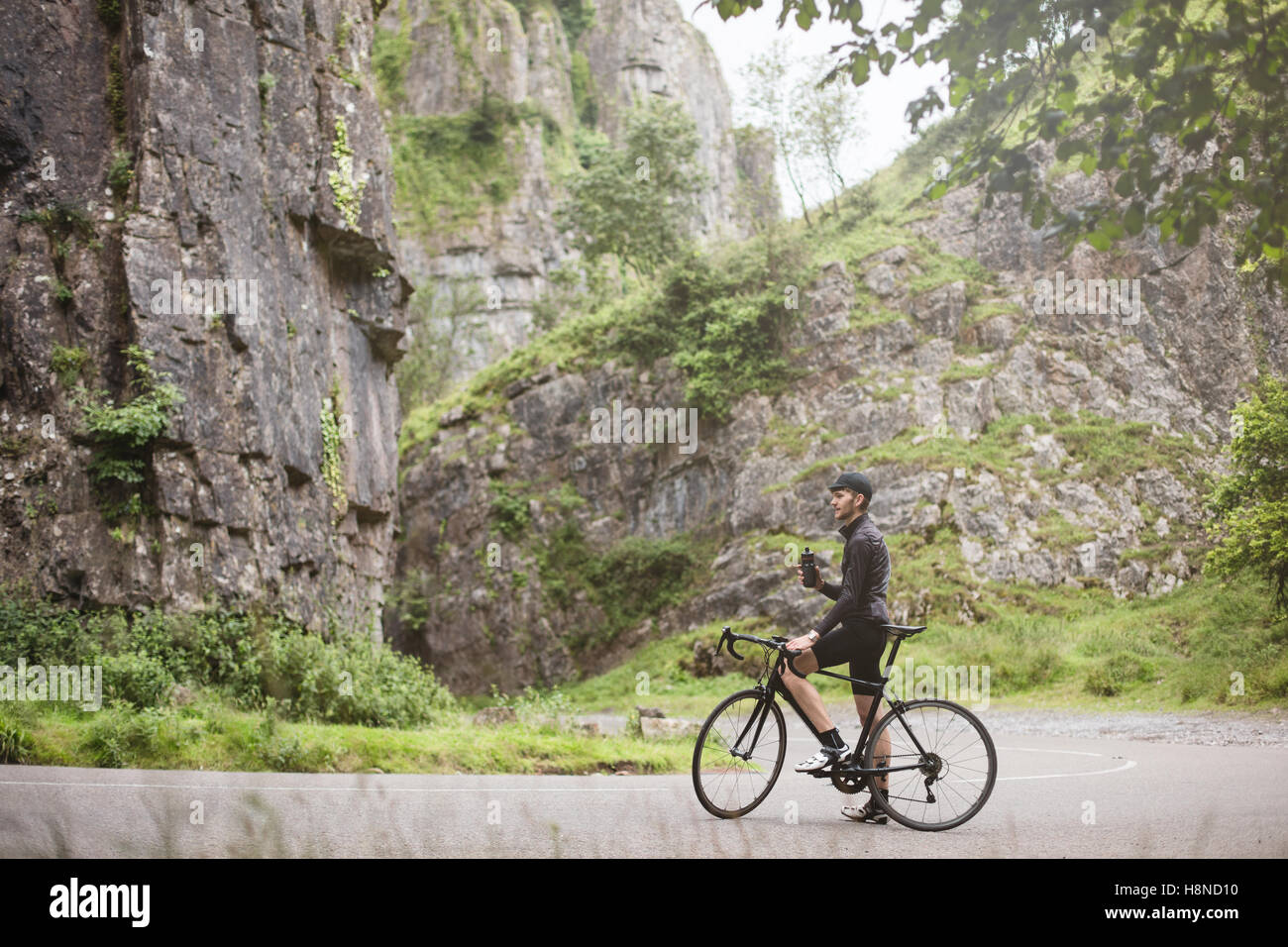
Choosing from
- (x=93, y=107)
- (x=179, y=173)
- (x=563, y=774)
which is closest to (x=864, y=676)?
(x=563, y=774)

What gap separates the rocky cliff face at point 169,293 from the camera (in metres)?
14.9

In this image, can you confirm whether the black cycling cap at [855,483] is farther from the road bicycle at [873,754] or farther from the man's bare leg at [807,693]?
the man's bare leg at [807,693]

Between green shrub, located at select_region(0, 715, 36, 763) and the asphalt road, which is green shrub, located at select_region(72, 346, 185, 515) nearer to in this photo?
green shrub, located at select_region(0, 715, 36, 763)

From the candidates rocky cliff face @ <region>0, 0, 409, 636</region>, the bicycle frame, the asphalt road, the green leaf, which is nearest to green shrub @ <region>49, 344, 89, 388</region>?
rocky cliff face @ <region>0, 0, 409, 636</region>

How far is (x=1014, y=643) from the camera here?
2172 centimetres

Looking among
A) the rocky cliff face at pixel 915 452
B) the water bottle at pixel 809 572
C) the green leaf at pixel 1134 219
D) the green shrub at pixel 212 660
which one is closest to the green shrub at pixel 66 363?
the green shrub at pixel 212 660

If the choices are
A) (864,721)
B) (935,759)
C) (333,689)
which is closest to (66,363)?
(333,689)

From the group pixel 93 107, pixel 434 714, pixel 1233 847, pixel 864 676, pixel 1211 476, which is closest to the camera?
pixel 1233 847

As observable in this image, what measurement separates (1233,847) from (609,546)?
93.6 feet

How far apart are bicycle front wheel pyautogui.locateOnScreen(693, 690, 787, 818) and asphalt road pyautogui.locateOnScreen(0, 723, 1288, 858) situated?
0.20 m

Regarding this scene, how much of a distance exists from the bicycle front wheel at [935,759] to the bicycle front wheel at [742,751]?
2.21ft

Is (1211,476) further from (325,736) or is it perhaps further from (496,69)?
(496,69)

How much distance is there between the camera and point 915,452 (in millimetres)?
29047

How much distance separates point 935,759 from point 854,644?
2.99ft
